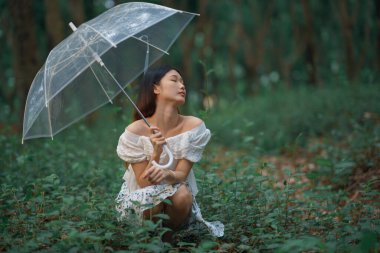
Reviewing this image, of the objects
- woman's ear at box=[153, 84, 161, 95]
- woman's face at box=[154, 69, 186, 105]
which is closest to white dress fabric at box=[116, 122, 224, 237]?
woman's face at box=[154, 69, 186, 105]

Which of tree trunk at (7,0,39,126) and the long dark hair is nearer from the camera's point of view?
the long dark hair

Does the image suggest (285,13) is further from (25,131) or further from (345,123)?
(25,131)

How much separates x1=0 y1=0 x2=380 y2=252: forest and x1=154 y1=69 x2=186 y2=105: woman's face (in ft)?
1.98

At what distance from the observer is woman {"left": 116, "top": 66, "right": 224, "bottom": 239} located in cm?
377

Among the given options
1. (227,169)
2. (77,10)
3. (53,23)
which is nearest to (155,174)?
(227,169)

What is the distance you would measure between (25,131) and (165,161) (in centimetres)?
110

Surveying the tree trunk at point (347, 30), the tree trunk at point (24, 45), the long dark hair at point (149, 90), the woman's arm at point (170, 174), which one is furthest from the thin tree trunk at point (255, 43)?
the woman's arm at point (170, 174)

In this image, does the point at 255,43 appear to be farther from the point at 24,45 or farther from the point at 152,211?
the point at 152,211

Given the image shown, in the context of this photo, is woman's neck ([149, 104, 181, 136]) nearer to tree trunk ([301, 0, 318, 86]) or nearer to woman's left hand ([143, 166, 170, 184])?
woman's left hand ([143, 166, 170, 184])

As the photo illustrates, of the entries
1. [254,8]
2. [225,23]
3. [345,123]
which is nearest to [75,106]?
[345,123]

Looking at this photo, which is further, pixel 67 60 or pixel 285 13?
pixel 285 13

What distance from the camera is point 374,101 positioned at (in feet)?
32.0

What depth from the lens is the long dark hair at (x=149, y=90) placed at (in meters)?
4.05

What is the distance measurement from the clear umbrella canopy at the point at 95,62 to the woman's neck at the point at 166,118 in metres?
0.40
